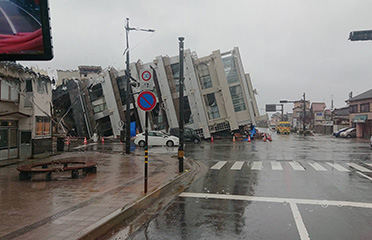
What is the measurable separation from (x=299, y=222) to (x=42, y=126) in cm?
1569

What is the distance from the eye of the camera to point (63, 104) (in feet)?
143

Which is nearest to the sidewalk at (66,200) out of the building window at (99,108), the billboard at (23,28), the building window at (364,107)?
the billboard at (23,28)

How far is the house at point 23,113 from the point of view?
14.5 metres

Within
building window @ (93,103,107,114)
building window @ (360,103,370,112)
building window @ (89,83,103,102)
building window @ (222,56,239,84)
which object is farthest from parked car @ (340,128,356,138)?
building window @ (89,83,103,102)

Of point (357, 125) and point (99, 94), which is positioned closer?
point (99, 94)

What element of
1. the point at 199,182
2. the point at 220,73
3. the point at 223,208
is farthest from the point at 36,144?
the point at 220,73

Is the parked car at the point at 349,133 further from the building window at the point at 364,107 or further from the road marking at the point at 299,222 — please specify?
the road marking at the point at 299,222

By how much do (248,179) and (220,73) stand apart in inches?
1100

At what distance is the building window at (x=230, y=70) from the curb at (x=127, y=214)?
31.1 meters

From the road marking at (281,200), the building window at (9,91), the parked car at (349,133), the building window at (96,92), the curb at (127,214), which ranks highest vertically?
the building window at (96,92)

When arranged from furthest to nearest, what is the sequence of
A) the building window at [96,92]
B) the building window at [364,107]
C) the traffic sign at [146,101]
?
1. the building window at [364,107]
2. the building window at [96,92]
3. the traffic sign at [146,101]

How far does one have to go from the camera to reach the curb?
5180 mm

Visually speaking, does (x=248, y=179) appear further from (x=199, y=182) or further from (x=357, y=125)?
(x=357, y=125)

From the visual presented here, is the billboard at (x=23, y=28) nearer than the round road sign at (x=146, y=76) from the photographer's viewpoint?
Yes
